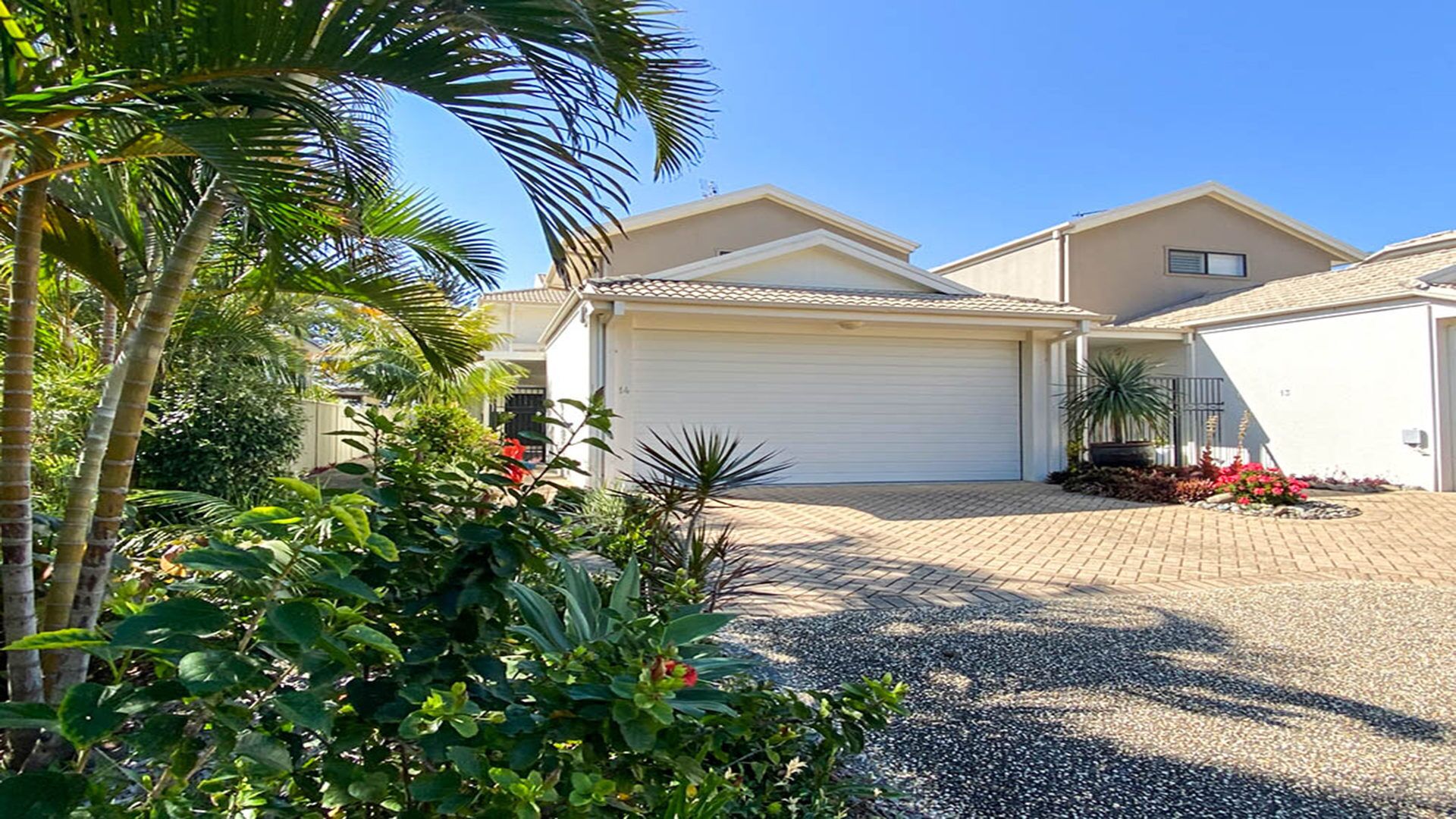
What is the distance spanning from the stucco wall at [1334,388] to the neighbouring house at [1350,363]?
2 centimetres

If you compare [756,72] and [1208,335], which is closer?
[756,72]

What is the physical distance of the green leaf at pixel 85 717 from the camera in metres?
1.04

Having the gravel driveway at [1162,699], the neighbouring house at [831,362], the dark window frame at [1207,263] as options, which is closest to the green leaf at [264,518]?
the gravel driveway at [1162,699]

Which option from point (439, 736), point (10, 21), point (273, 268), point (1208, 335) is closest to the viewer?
point (439, 736)

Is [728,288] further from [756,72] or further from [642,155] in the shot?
[642,155]

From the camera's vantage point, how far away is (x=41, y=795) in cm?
105

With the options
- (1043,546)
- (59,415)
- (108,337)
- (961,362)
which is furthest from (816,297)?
(59,415)

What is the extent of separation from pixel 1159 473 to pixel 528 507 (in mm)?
12395

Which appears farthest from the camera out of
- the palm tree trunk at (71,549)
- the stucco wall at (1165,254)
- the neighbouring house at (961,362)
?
the stucco wall at (1165,254)

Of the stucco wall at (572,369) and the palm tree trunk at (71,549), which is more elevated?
the stucco wall at (572,369)

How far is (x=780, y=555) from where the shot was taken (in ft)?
22.5

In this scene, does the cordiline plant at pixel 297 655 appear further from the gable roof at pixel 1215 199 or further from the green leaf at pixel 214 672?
the gable roof at pixel 1215 199

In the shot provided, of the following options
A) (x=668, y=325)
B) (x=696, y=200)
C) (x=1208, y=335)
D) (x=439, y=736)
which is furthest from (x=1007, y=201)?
(x=439, y=736)

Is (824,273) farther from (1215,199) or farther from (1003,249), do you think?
(1215,199)
